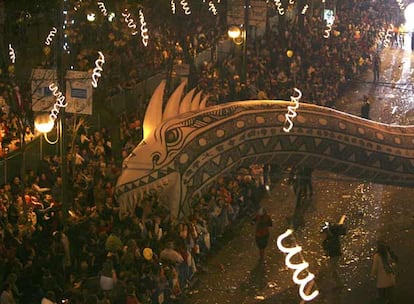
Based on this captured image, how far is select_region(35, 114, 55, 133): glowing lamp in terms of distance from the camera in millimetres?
15570

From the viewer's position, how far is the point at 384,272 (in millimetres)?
11898

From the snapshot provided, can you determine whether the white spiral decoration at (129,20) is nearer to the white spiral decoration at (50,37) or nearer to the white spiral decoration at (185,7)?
the white spiral decoration at (185,7)

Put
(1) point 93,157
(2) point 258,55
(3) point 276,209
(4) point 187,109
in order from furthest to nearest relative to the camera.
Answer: (2) point 258,55 → (1) point 93,157 → (4) point 187,109 → (3) point 276,209

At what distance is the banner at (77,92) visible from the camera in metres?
15.4

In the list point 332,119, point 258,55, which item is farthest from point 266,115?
point 258,55

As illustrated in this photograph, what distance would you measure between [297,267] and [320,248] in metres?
0.39

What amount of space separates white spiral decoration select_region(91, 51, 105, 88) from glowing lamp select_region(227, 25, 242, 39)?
2.57 meters

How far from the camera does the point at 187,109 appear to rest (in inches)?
574

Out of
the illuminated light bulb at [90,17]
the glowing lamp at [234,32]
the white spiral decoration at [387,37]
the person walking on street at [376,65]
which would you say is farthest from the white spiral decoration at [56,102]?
the white spiral decoration at [387,37]

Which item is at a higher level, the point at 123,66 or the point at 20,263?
the point at 123,66

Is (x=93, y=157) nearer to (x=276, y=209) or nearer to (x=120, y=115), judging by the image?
(x=120, y=115)

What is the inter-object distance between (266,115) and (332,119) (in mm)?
1016

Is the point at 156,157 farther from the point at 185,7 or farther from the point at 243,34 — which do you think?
the point at 185,7

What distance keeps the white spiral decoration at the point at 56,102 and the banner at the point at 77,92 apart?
0.09 metres
